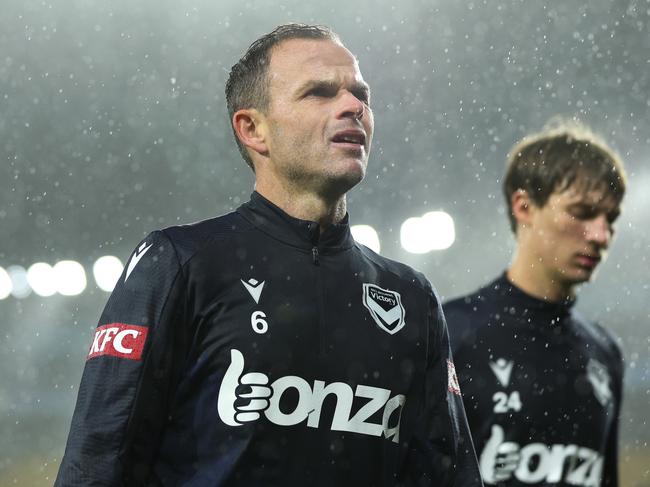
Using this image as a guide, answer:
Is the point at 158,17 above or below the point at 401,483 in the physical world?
above

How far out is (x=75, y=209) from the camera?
27.5m

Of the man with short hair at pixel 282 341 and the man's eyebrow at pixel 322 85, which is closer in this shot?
the man with short hair at pixel 282 341

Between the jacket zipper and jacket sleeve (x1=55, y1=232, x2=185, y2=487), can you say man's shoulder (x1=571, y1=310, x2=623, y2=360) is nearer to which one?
the jacket zipper

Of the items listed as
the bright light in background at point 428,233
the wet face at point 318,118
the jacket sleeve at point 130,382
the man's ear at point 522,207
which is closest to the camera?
the jacket sleeve at point 130,382

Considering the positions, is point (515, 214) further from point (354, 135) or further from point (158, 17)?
point (158, 17)

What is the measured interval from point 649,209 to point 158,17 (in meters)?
13.0

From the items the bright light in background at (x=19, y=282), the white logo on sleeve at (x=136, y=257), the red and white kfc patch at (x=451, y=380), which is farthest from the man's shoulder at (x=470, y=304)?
the bright light in background at (x=19, y=282)

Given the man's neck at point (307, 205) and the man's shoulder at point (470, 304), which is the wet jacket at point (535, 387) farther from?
the man's neck at point (307, 205)

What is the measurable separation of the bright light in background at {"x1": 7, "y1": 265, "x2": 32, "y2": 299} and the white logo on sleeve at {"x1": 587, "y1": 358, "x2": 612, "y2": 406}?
3033 cm

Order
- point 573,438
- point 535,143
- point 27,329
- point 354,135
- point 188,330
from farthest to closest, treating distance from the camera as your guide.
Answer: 1. point 27,329
2. point 535,143
3. point 573,438
4. point 354,135
5. point 188,330

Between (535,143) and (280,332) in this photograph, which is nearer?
(280,332)

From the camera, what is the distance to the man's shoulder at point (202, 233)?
2.33 metres

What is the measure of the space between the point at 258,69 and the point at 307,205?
45 cm

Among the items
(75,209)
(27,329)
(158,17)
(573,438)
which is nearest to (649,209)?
(158,17)
